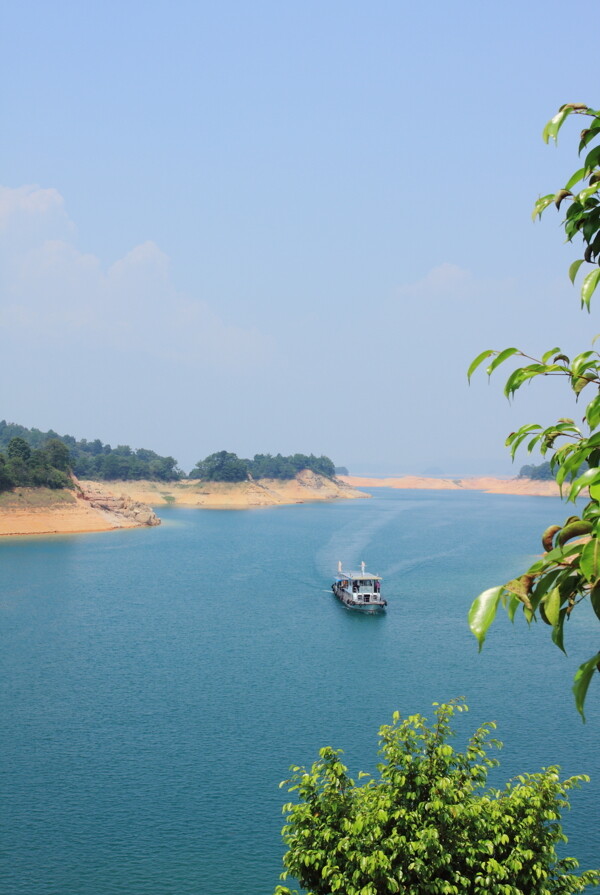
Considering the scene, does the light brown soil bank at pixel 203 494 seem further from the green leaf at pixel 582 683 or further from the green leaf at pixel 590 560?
the green leaf at pixel 590 560

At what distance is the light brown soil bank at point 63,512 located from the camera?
280 feet

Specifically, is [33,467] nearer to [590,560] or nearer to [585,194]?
[585,194]

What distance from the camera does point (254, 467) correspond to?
18988 centimetres

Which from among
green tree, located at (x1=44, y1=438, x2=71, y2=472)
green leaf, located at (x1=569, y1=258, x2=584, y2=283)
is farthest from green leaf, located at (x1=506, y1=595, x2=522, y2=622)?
green tree, located at (x1=44, y1=438, x2=71, y2=472)

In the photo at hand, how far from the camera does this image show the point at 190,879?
17016mm

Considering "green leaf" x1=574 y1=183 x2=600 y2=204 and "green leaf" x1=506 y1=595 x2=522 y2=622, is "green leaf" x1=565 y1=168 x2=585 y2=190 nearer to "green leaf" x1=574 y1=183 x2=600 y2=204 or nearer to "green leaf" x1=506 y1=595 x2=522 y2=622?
"green leaf" x1=574 y1=183 x2=600 y2=204

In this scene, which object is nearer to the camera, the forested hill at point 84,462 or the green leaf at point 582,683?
the green leaf at point 582,683

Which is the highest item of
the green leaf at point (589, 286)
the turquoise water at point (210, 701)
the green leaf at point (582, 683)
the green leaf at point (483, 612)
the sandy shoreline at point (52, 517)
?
the green leaf at point (589, 286)

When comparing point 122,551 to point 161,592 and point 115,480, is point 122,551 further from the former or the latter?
point 115,480

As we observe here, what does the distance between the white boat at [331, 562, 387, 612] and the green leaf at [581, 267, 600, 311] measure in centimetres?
4512

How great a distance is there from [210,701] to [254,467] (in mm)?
161467

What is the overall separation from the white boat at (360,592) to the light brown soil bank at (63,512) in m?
47.4

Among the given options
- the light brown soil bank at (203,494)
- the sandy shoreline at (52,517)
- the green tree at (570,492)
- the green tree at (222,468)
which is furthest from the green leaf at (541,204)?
the green tree at (222,468)

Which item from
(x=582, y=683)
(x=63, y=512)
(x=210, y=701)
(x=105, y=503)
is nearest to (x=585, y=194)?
(x=582, y=683)
